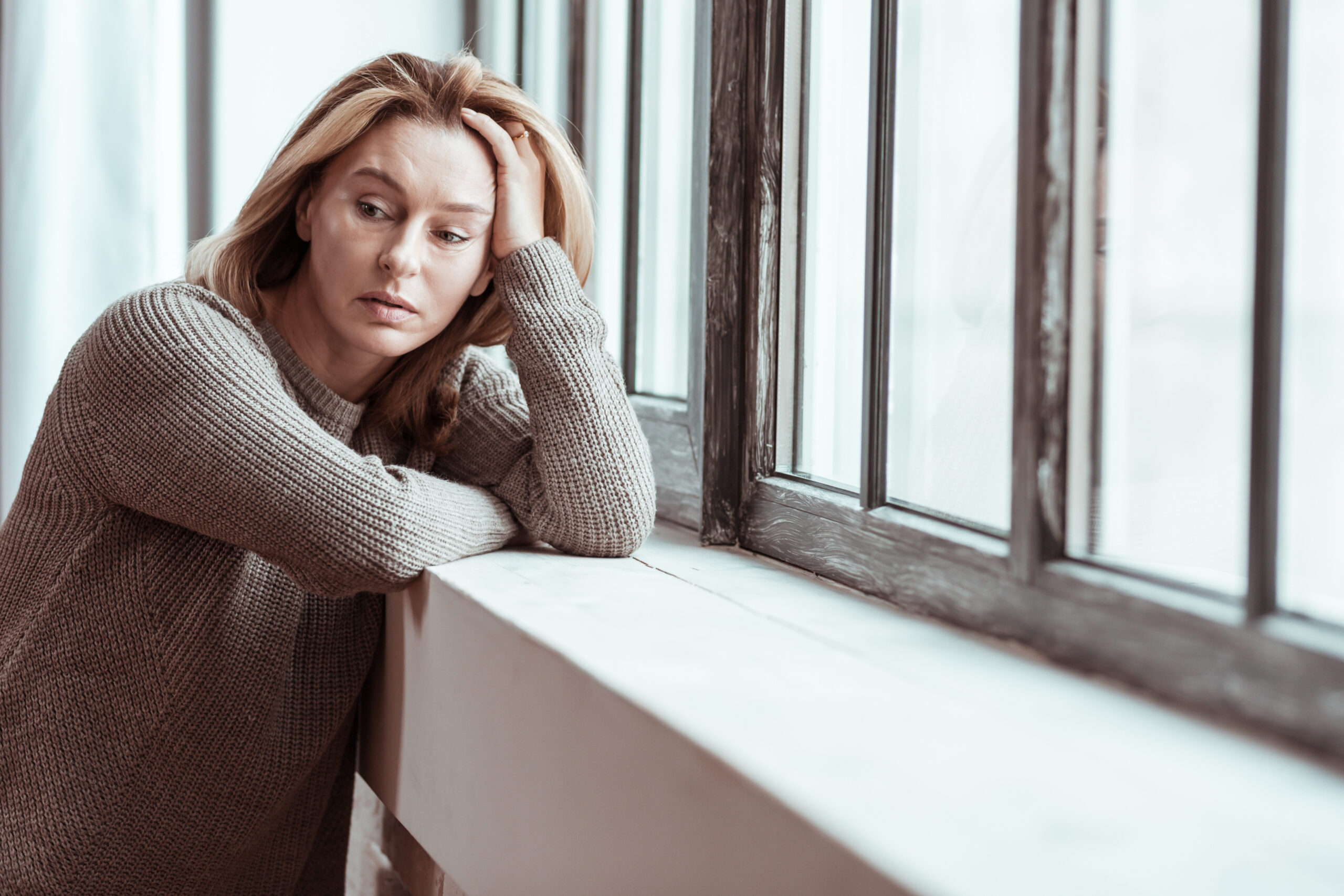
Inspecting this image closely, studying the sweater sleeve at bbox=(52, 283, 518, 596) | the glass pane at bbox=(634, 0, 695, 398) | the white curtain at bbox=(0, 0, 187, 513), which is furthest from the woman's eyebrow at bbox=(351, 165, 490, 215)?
the white curtain at bbox=(0, 0, 187, 513)

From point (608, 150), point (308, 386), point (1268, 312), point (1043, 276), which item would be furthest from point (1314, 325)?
point (608, 150)

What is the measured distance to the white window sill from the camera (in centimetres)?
45

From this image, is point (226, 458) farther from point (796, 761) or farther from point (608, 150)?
point (608, 150)

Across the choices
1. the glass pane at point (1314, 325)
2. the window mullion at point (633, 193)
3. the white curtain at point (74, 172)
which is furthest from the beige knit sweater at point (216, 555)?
the white curtain at point (74, 172)

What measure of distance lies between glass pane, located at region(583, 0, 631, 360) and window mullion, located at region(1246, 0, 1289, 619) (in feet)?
3.57

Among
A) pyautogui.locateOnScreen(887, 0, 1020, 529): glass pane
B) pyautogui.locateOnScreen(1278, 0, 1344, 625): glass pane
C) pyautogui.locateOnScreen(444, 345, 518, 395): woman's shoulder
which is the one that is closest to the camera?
pyautogui.locateOnScreen(1278, 0, 1344, 625): glass pane

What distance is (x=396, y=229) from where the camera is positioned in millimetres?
1112

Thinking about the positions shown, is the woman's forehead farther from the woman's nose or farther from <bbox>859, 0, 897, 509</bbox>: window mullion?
<bbox>859, 0, 897, 509</bbox>: window mullion

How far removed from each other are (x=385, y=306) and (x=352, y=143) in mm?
176

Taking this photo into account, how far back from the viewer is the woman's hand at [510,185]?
1.16 metres

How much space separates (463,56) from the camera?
119cm

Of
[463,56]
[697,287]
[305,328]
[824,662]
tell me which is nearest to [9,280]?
[305,328]

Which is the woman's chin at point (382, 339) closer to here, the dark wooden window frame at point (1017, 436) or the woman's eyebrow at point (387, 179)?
the woman's eyebrow at point (387, 179)

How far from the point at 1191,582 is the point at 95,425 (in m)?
0.91
